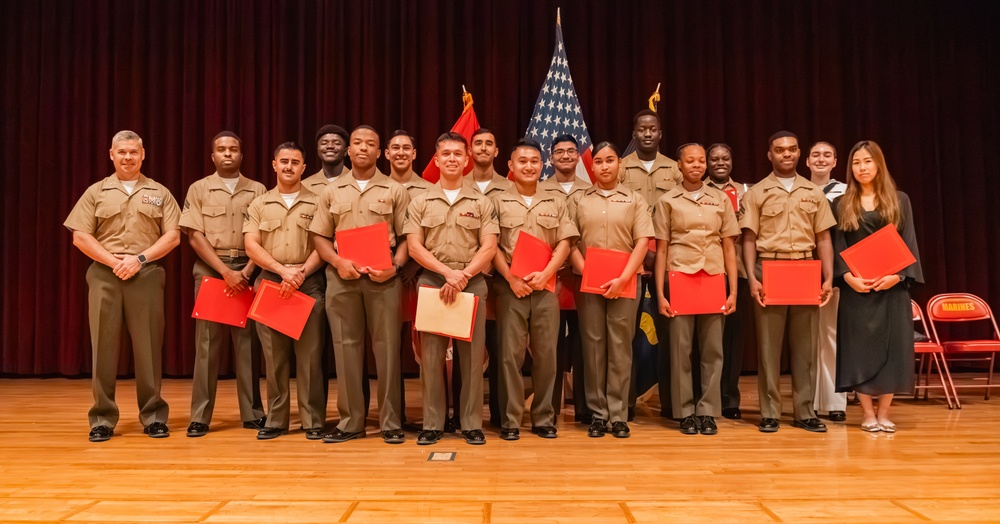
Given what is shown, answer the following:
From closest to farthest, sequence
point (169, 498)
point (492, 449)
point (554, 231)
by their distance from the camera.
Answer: point (169, 498)
point (492, 449)
point (554, 231)

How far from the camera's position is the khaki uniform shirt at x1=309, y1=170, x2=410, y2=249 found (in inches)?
151

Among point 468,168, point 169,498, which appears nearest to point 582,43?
point 468,168

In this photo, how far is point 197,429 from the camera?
3975 mm

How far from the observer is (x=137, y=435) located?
3.98m

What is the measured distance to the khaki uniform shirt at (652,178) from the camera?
186 inches

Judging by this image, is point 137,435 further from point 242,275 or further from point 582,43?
point 582,43

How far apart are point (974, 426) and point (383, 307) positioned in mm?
3582

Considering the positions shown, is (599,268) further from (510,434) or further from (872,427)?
(872,427)

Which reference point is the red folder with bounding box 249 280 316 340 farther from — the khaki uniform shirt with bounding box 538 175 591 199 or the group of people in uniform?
the khaki uniform shirt with bounding box 538 175 591 199

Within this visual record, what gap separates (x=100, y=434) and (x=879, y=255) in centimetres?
449

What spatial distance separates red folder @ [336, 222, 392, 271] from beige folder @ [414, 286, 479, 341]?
0.93ft

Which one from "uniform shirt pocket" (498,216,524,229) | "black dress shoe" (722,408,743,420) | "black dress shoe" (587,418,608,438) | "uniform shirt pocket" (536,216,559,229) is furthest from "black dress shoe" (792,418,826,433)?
"uniform shirt pocket" (498,216,524,229)

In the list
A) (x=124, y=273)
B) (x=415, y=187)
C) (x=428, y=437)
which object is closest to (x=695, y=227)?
(x=415, y=187)

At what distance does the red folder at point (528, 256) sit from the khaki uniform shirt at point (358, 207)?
2.22 feet
